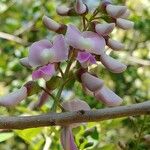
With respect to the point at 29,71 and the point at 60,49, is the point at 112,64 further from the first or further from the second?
the point at 29,71

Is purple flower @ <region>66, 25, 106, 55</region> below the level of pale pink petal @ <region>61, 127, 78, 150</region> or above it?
above

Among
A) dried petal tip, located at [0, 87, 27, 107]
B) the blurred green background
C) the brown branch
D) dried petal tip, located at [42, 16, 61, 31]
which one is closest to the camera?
the brown branch

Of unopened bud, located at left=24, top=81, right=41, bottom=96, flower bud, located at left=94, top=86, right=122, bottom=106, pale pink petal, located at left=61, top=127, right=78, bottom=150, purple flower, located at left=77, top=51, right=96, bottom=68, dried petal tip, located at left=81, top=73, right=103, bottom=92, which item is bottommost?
pale pink petal, located at left=61, top=127, right=78, bottom=150

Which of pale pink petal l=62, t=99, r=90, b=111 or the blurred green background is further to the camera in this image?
the blurred green background

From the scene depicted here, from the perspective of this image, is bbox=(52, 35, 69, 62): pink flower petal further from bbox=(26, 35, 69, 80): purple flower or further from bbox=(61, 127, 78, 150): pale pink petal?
bbox=(61, 127, 78, 150): pale pink petal

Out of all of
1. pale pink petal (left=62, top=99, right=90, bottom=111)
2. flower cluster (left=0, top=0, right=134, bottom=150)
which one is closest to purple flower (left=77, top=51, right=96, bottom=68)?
flower cluster (left=0, top=0, right=134, bottom=150)

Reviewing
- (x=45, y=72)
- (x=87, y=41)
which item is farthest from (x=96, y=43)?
(x=45, y=72)

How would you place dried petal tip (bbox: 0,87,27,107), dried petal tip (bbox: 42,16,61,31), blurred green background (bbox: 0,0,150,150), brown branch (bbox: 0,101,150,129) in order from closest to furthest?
1. brown branch (bbox: 0,101,150,129)
2. dried petal tip (bbox: 0,87,27,107)
3. dried petal tip (bbox: 42,16,61,31)
4. blurred green background (bbox: 0,0,150,150)

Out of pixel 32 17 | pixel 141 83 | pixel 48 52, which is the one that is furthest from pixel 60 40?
pixel 141 83
